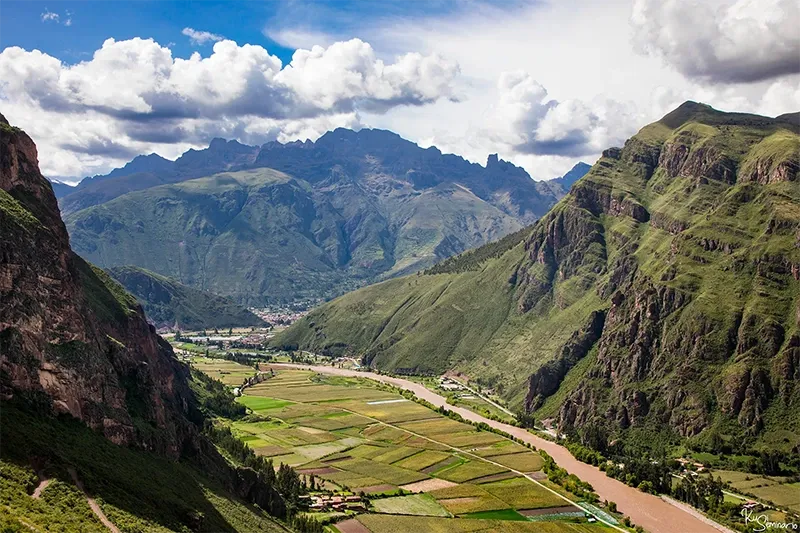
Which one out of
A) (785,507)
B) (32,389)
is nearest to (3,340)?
(32,389)

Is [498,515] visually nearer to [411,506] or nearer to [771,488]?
[411,506]

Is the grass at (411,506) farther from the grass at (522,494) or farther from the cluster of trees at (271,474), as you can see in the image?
the cluster of trees at (271,474)

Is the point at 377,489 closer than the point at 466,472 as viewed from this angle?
Yes

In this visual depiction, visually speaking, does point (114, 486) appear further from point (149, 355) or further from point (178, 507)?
point (149, 355)

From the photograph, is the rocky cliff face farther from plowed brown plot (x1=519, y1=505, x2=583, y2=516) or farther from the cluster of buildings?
plowed brown plot (x1=519, y1=505, x2=583, y2=516)

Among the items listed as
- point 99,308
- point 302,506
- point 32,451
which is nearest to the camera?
point 32,451

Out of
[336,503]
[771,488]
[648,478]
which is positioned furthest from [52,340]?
[771,488]
